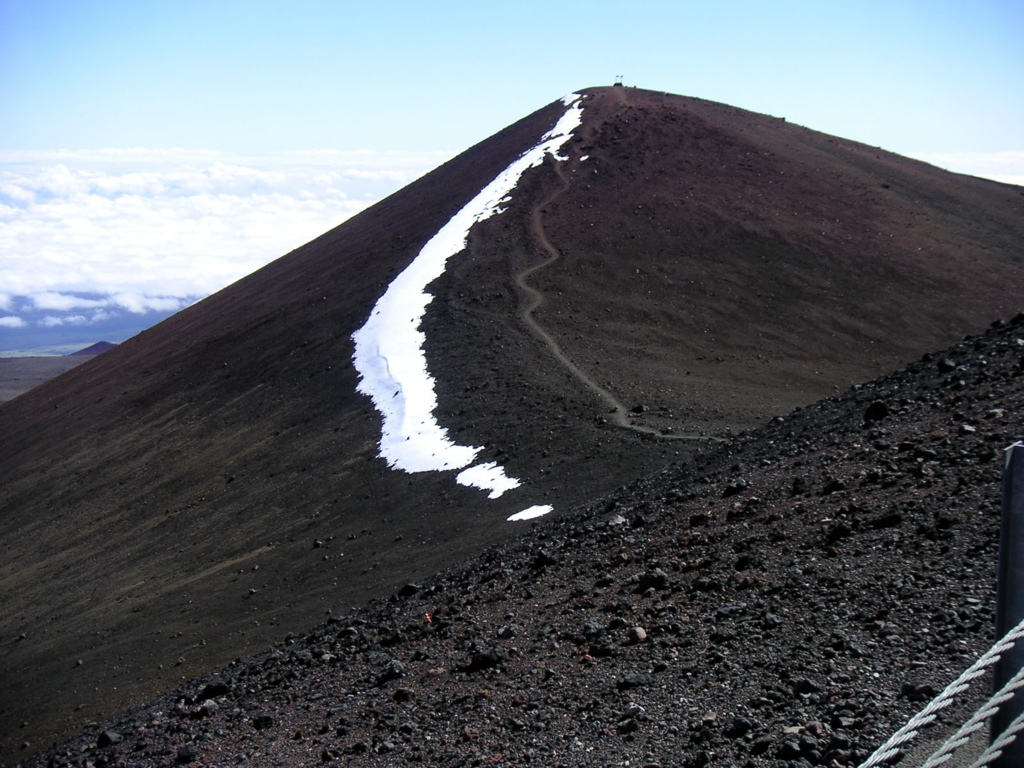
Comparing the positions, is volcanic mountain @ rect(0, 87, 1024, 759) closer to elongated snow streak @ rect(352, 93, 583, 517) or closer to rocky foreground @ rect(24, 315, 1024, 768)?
elongated snow streak @ rect(352, 93, 583, 517)

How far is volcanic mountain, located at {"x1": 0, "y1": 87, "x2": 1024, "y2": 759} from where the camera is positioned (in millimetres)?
18422

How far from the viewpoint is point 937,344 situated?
31.8 meters

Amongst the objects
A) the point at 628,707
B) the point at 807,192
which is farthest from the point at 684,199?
the point at 628,707

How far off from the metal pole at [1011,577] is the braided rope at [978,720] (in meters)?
0.06

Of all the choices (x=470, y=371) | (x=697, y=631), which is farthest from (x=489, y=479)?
(x=697, y=631)

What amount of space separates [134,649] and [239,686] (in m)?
8.25

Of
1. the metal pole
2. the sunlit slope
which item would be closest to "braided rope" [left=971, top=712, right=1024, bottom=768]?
the metal pole

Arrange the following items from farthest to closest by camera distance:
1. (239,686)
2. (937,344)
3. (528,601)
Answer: (937,344) < (239,686) < (528,601)

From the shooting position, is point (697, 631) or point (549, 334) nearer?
point (697, 631)

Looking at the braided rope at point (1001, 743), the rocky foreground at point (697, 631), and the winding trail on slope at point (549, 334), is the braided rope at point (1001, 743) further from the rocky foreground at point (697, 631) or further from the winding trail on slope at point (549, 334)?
the winding trail on slope at point (549, 334)

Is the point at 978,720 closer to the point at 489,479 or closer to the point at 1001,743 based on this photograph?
the point at 1001,743

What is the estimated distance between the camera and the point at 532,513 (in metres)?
17.4

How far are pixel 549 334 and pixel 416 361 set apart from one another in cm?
451

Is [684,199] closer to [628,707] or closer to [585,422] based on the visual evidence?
[585,422]
